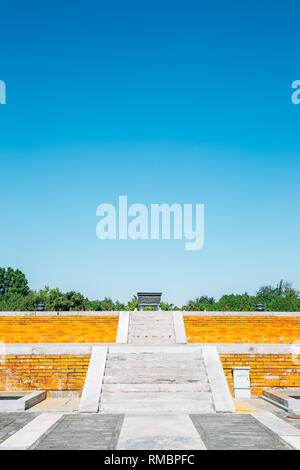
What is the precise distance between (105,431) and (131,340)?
761 cm

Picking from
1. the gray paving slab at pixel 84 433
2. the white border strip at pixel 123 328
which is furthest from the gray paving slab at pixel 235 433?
the white border strip at pixel 123 328

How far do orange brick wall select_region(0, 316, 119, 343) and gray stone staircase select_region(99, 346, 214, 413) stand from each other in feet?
15.3

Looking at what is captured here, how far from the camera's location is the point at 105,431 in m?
7.15

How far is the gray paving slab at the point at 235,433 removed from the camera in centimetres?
629

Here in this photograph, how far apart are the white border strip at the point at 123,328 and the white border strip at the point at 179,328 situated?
1.90 m

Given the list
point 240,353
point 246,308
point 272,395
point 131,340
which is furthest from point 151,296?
point 246,308

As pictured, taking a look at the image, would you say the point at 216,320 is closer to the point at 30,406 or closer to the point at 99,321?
the point at 99,321

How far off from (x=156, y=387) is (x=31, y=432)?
3407mm


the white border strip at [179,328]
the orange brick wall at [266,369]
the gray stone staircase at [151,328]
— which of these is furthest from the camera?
the gray stone staircase at [151,328]

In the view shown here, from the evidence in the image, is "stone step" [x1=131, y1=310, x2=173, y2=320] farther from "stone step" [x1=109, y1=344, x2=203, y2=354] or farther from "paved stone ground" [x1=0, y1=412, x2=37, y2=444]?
"paved stone ground" [x1=0, y1=412, x2=37, y2=444]

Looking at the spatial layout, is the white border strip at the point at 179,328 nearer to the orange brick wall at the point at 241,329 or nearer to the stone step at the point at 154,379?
the orange brick wall at the point at 241,329

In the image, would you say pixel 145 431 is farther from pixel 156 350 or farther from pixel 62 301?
pixel 62 301

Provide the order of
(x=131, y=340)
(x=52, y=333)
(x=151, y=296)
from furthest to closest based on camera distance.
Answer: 1. (x=151, y=296)
2. (x=52, y=333)
3. (x=131, y=340)

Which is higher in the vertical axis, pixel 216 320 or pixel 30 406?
pixel 216 320
